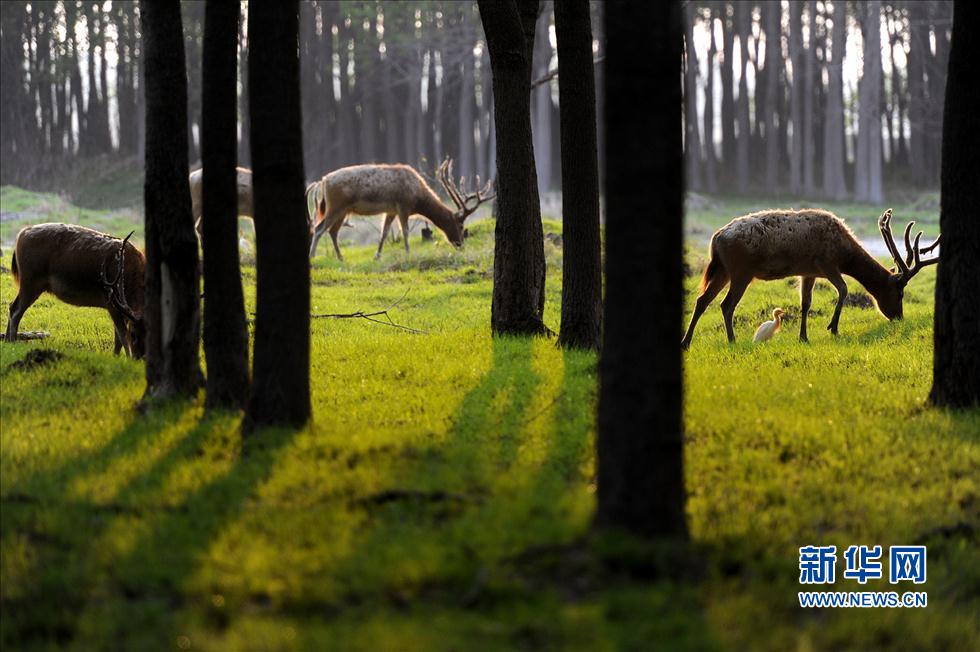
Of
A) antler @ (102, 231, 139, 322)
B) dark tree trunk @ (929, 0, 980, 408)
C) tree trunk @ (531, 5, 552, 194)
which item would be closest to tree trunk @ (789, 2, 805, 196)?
tree trunk @ (531, 5, 552, 194)

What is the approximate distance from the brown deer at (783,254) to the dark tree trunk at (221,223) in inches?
226

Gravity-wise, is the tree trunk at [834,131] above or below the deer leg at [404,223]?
above

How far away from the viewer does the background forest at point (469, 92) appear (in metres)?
44.9

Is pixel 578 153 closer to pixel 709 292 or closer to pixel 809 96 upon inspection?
pixel 709 292

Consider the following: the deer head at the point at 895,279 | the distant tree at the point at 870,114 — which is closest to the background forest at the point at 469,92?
the distant tree at the point at 870,114

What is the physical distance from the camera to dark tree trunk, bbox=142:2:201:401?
7.68 metres

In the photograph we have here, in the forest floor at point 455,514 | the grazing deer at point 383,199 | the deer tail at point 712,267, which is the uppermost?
the grazing deer at point 383,199

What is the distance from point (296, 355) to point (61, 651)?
2862 millimetres

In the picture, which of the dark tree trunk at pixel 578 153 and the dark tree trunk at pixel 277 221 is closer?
the dark tree trunk at pixel 277 221

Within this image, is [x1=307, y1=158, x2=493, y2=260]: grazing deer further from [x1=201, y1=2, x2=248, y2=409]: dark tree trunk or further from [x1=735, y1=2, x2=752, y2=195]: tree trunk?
[x1=735, y1=2, x2=752, y2=195]: tree trunk

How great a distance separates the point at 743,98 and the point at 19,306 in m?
46.8

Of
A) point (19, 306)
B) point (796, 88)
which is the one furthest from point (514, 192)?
point (796, 88)

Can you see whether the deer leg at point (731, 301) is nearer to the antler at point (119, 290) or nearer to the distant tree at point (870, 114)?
the antler at point (119, 290)

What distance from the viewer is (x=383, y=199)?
21203mm
